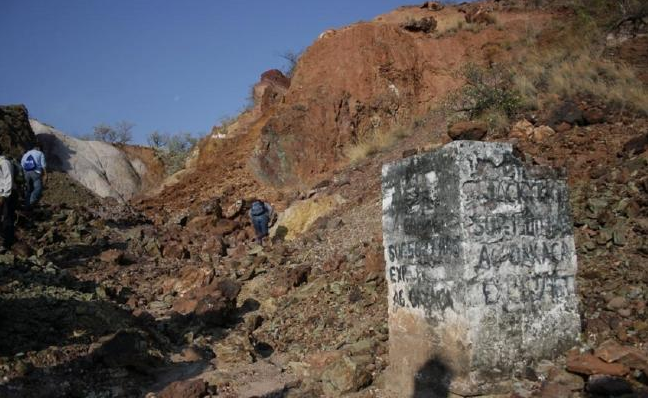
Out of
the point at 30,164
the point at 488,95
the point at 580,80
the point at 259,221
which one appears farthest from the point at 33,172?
the point at 580,80

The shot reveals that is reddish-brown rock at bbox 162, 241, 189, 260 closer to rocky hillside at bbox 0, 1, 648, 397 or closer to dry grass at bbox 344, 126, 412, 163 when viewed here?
rocky hillside at bbox 0, 1, 648, 397

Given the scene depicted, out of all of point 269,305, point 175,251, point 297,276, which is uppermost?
point 175,251

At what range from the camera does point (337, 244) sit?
32.2ft

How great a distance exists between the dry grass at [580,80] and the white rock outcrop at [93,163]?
43.4ft

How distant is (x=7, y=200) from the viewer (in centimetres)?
895

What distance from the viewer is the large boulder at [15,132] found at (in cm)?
1603

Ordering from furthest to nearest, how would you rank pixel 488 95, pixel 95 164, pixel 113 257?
pixel 95 164 < pixel 488 95 < pixel 113 257

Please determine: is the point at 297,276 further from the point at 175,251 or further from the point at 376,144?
the point at 376,144

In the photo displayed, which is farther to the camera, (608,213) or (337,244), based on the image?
(337,244)

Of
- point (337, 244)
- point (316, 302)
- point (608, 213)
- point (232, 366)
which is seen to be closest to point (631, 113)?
point (608, 213)

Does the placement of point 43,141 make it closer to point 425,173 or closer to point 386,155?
point 386,155

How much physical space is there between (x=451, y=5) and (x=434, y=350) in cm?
2014

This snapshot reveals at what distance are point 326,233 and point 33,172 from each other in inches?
214

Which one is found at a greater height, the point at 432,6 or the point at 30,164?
the point at 432,6
